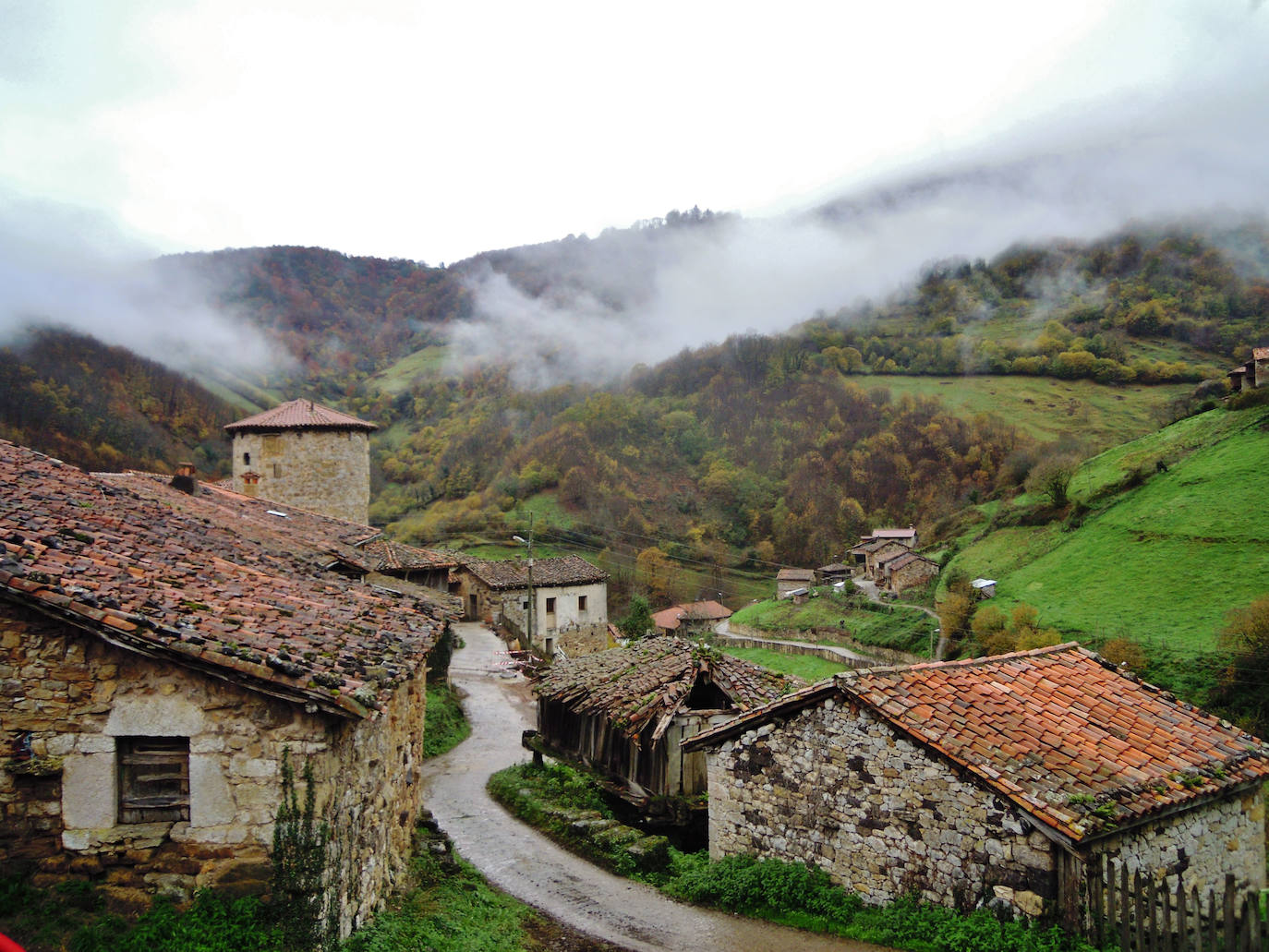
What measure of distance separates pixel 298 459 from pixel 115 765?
24.9 m

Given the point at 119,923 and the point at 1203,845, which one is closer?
the point at 119,923

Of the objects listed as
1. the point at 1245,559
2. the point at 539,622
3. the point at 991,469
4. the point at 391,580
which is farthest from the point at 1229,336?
the point at 391,580

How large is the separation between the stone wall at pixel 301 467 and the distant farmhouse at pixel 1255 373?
54479 millimetres

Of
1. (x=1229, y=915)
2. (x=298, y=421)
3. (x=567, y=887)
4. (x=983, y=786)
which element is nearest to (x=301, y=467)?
(x=298, y=421)

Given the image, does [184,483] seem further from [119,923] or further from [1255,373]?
[1255,373]

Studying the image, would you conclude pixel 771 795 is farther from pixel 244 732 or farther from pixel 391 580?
pixel 391 580

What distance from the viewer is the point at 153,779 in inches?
227

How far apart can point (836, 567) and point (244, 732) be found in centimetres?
7402

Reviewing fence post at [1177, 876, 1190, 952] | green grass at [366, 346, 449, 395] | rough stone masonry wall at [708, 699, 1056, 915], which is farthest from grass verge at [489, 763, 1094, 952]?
green grass at [366, 346, 449, 395]

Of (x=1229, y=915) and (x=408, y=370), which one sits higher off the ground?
(x=408, y=370)

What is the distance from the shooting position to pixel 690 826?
13.1m

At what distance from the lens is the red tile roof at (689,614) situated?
64312 mm

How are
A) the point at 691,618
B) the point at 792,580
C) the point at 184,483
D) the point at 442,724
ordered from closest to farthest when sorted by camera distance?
1. the point at 184,483
2. the point at 442,724
3. the point at 691,618
4. the point at 792,580

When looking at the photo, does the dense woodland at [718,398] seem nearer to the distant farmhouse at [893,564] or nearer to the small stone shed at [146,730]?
the distant farmhouse at [893,564]
